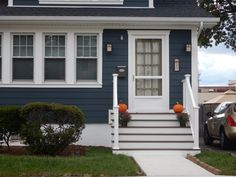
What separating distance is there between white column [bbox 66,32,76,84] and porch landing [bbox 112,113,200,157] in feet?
7.97

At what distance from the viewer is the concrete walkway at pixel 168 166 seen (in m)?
11.1

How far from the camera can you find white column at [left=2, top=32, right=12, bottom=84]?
1675 cm

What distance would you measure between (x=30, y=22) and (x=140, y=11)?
3.67 meters

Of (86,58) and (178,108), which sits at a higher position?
(86,58)

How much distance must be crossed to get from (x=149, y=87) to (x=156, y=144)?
2719 millimetres

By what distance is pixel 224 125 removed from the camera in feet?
56.7

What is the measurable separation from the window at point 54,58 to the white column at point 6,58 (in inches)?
45.5

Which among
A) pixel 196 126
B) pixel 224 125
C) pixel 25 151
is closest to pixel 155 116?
pixel 196 126

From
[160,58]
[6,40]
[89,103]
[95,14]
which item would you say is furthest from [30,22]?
[160,58]

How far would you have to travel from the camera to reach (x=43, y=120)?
1362 cm

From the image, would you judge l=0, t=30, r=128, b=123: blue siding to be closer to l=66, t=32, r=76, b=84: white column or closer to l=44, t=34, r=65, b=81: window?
l=66, t=32, r=76, b=84: white column

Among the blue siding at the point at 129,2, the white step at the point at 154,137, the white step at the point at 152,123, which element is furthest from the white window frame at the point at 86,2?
the white step at the point at 154,137

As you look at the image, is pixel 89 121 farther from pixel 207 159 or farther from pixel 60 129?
pixel 207 159

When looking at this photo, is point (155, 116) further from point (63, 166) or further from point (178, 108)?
point (63, 166)
